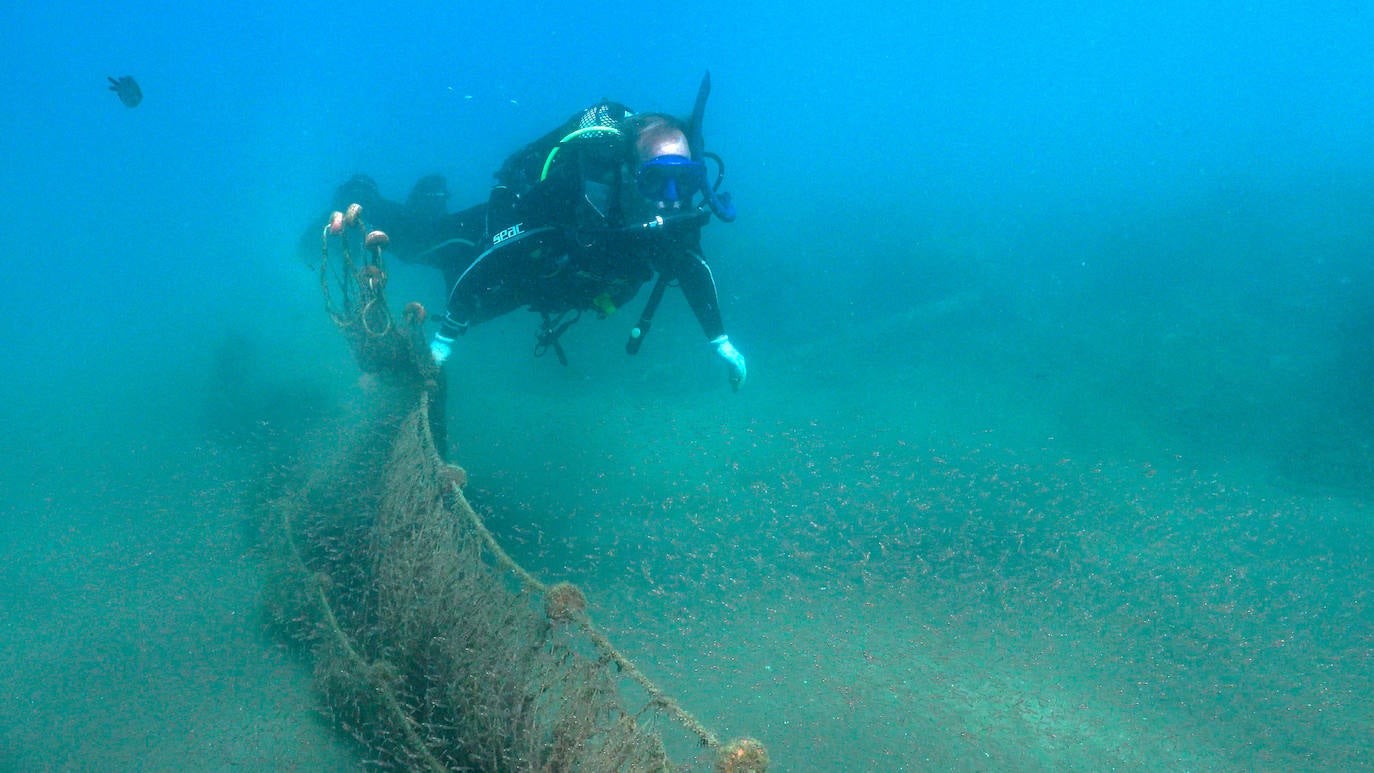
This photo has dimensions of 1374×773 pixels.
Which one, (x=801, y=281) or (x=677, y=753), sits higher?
(x=801, y=281)

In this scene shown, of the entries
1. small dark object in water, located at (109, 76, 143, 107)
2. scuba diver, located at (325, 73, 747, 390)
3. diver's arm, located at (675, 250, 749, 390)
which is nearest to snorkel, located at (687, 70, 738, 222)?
scuba diver, located at (325, 73, 747, 390)

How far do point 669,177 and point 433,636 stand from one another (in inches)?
145

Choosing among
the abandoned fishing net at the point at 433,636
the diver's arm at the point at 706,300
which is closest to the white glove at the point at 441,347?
the abandoned fishing net at the point at 433,636

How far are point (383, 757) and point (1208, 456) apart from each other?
872cm

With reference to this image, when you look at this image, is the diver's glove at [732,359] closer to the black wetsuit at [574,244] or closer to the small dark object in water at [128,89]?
the black wetsuit at [574,244]

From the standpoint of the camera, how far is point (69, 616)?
4699 millimetres

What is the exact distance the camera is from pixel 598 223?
5.19 meters

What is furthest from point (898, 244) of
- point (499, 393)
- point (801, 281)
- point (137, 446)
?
point (137, 446)

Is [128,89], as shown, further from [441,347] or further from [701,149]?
[701,149]

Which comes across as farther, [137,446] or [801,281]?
[801,281]

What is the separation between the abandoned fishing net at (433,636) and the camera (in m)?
2.41

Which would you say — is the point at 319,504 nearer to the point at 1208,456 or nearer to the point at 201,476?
the point at 201,476

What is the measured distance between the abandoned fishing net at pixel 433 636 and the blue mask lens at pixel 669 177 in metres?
2.03

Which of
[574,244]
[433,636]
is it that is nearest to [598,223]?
[574,244]
